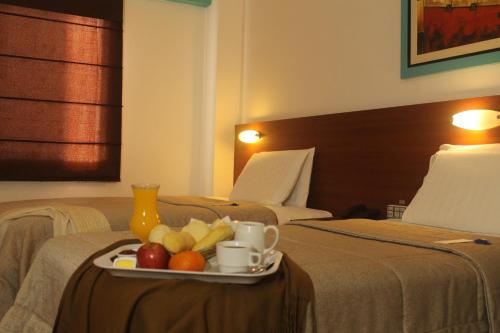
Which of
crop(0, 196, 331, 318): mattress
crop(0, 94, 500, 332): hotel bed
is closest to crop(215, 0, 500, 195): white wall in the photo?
crop(0, 94, 500, 332): hotel bed

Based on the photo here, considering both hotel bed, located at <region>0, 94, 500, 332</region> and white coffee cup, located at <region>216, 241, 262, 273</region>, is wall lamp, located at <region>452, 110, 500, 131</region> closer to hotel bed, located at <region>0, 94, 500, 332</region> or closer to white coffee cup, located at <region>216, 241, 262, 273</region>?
hotel bed, located at <region>0, 94, 500, 332</region>

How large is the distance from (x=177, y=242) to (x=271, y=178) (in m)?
2.35

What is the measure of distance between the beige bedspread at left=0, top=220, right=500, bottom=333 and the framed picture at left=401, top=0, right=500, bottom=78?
3.75 ft

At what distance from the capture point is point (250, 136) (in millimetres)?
4332

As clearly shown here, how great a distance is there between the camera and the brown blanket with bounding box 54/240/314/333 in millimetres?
1093

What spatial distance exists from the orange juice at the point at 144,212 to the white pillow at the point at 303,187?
1.84 metres

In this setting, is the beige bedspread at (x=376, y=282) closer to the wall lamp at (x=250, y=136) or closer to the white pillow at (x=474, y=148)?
the white pillow at (x=474, y=148)

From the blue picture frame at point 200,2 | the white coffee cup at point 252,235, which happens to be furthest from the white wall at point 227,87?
the white coffee cup at point 252,235

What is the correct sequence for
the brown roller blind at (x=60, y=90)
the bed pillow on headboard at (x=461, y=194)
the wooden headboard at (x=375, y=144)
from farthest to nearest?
1. the brown roller blind at (x=60, y=90)
2. the wooden headboard at (x=375, y=144)
3. the bed pillow on headboard at (x=461, y=194)

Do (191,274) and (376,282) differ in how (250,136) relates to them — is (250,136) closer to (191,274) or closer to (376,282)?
(376,282)

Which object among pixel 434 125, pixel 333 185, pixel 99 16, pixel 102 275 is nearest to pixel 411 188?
pixel 434 125

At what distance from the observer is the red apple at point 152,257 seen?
1.25 meters

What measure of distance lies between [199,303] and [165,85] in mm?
3819

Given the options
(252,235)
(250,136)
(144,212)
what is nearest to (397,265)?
(252,235)
